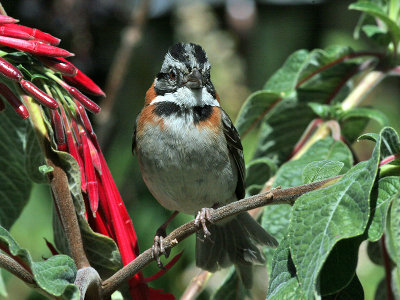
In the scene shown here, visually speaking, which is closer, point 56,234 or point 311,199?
point 311,199

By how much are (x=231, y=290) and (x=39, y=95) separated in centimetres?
128

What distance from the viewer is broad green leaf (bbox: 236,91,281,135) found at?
2.95 meters

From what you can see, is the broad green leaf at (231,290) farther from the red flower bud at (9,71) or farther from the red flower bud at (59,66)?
the red flower bud at (9,71)

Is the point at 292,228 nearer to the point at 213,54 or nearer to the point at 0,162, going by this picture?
the point at 0,162

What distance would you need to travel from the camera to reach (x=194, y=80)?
332 cm

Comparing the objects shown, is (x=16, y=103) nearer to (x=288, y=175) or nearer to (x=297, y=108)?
(x=288, y=175)

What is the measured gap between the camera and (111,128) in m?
4.60

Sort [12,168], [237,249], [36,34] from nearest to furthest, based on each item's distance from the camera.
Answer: [36,34], [12,168], [237,249]

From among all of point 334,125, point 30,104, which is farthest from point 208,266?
point 30,104

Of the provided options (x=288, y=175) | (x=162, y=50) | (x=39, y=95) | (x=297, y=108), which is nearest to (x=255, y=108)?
(x=297, y=108)

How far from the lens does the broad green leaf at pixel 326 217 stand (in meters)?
1.59

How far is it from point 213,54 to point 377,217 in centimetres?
271

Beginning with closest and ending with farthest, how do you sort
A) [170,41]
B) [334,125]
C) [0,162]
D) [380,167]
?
[380,167] < [0,162] < [334,125] < [170,41]

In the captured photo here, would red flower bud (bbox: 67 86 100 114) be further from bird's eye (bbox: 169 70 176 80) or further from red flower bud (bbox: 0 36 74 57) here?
bird's eye (bbox: 169 70 176 80)
